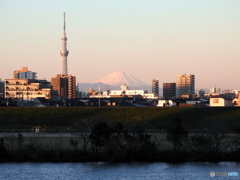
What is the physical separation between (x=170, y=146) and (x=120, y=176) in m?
7.32

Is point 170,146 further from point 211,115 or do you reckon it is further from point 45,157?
point 211,115

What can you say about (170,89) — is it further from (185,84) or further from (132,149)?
(132,149)

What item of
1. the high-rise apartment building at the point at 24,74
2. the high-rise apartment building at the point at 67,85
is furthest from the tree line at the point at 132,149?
the high-rise apartment building at the point at 24,74

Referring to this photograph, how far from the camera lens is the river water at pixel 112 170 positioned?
2486 cm

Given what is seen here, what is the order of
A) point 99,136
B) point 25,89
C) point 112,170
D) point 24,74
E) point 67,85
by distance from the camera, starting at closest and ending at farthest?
point 112,170 → point 99,136 → point 25,89 → point 24,74 → point 67,85

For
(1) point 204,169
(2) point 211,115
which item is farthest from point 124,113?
(1) point 204,169

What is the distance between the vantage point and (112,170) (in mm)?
26531

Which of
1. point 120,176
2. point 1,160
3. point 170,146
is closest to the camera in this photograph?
point 120,176

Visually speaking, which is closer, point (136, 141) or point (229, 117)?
point (136, 141)

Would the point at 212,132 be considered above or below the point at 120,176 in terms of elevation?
above

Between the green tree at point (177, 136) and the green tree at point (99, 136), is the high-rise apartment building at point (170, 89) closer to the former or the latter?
the green tree at point (177, 136)

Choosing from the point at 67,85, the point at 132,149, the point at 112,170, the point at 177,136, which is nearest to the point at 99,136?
the point at 132,149

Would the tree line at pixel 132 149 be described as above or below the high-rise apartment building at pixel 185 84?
below

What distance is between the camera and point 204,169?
2631cm
